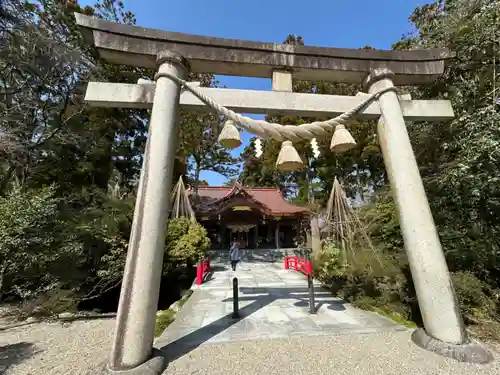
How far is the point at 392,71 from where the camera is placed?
3678 millimetres

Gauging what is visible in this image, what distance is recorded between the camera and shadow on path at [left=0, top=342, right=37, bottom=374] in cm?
318

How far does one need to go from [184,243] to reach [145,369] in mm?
6522

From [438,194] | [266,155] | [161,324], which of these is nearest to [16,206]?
[161,324]

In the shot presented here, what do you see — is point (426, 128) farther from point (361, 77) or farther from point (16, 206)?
point (16, 206)

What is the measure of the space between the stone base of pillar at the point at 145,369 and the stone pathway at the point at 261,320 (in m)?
0.30

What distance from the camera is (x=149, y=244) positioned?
2650mm

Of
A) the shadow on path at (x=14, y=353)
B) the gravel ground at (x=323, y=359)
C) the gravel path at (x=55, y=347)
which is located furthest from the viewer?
the shadow on path at (x=14, y=353)

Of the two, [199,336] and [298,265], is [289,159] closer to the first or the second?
[199,336]

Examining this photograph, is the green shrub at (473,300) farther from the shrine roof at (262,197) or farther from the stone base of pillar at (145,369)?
the shrine roof at (262,197)

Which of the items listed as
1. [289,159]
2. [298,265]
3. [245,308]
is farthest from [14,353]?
[298,265]

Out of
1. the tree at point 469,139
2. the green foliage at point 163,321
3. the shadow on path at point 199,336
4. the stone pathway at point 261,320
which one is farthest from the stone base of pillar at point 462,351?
the green foliage at point 163,321

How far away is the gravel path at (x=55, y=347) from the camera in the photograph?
2951mm

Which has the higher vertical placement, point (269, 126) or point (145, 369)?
point (269, 126)

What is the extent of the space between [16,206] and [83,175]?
6.92m
